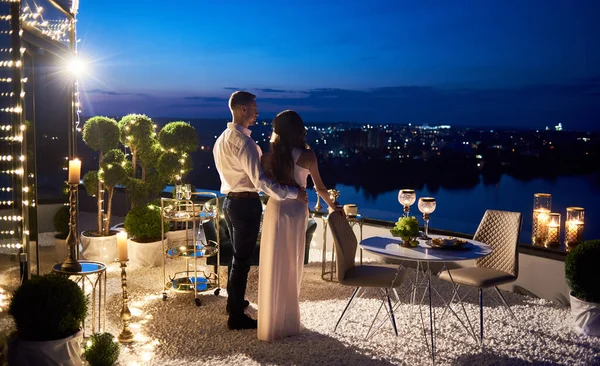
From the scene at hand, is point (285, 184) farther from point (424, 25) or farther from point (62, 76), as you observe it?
point (424, 25)

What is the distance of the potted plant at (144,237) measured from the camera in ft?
20.1

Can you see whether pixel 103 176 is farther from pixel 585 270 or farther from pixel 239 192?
pixel 585 270

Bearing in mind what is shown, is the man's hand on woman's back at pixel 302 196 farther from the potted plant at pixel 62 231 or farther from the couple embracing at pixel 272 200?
the potted plant at pixel 62 231

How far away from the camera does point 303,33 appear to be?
1725 centimetres

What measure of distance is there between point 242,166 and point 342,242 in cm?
89

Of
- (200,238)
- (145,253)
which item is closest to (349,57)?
(200,238)

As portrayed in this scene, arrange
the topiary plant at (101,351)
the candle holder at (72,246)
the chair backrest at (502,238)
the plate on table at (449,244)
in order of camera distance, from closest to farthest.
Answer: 1. the topiary plant at (101,351)
2. the candle holder at (72,246)
3. the plate on table at (449,244)
4. the chair backrest at (502,238)

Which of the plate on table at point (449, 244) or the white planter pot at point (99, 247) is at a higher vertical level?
the plate on table at point (449, 244)

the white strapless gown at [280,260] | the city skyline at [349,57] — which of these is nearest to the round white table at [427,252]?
the white strapless gown at [280,260]

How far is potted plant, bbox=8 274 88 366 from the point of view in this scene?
9.89 feet

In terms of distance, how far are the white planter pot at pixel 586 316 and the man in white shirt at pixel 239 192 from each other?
221 centimetres

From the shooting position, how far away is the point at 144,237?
20.4 ft

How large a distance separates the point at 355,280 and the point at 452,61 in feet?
58.3

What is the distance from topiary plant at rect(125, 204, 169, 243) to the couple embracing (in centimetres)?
225
